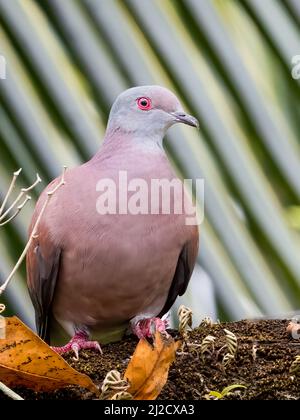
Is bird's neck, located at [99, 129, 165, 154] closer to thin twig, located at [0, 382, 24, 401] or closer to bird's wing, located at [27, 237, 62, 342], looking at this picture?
bird's wing, located at [27, 237, 62, 342]

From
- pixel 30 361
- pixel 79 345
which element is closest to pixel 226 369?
pixel 30 361

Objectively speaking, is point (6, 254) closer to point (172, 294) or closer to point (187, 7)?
point (172, 294)

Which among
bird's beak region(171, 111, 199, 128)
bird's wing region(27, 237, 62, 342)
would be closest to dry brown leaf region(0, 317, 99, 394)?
bird's wing region(27, 237, 62, 342)

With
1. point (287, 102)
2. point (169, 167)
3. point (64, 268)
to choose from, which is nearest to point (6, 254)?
point (64, 268)

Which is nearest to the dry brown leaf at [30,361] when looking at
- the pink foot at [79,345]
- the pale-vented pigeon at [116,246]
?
the pink foot at [79,345]

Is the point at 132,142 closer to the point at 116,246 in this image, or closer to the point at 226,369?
the point at 116,246

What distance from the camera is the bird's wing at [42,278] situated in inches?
56.9

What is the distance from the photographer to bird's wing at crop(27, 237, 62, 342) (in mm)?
1445

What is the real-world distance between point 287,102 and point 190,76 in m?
0.22

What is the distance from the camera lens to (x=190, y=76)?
60.7 inches

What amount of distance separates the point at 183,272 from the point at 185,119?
0.25 m

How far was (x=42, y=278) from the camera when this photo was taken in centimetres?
147

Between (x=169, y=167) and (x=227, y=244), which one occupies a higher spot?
(x=169, y=167)
